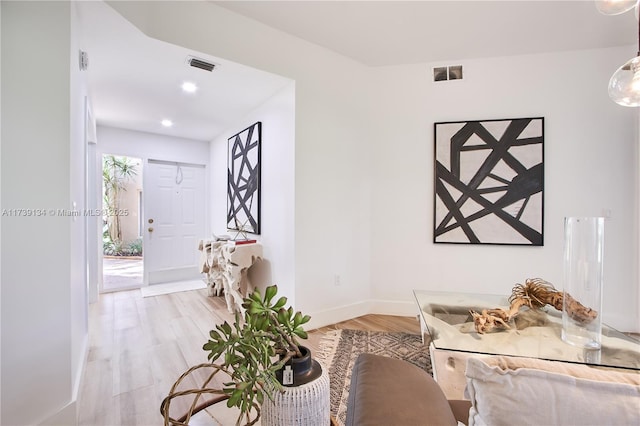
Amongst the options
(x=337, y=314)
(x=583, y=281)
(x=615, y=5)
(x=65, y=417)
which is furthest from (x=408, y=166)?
(x=65, y=417)

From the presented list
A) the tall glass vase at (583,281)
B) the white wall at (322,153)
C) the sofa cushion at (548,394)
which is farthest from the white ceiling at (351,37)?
the sofa cushion at (548,394)

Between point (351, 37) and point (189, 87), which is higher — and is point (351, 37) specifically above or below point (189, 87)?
above

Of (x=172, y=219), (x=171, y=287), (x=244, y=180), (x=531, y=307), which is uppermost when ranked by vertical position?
(x=244, y=180)

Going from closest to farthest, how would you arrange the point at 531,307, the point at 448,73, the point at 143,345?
the point at 531,307
the point at 143,345
the point at 448,73

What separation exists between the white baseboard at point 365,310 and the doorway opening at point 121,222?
Answer: 326cm

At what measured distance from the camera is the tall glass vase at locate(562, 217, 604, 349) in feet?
4.53

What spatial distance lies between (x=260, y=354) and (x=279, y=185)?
246 centimetres

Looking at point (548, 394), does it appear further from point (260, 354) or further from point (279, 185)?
point (279, 185)

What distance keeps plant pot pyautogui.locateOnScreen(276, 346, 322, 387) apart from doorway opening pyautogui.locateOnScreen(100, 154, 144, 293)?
184 inches

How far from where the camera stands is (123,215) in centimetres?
593

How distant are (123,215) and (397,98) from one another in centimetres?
577

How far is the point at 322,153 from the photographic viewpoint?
9.64ft

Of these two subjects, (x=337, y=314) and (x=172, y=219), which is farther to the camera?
(x=172, y=219)

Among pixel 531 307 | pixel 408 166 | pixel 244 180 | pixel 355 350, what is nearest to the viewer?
pixel 531 307
